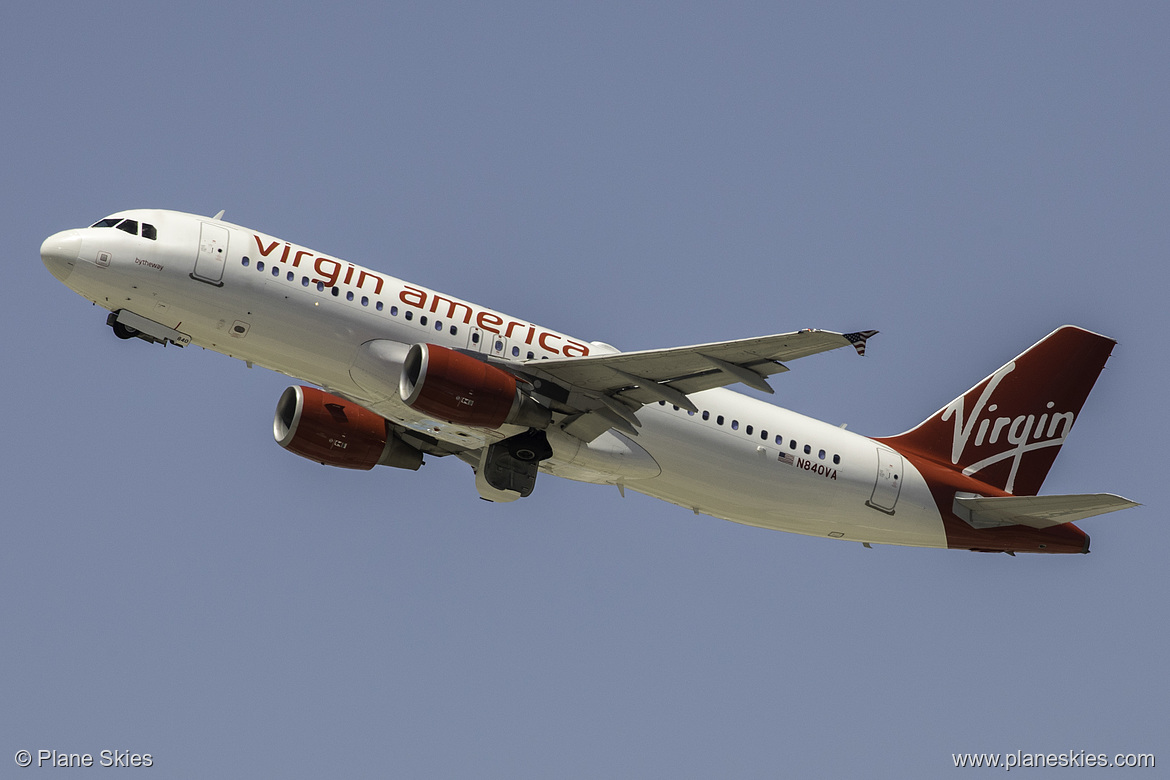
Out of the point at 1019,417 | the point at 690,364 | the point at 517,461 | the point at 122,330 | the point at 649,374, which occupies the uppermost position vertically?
the point at 1019,417

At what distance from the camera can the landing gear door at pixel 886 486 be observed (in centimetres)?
3744

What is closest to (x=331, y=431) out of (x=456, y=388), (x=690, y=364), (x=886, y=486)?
(x=456, y=388)

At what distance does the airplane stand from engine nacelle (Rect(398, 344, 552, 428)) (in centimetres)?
5

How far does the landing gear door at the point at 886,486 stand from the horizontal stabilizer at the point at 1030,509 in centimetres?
207

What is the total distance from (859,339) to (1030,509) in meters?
12.4

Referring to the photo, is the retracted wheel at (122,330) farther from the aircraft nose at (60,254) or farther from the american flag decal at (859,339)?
the american flag decal at (859,339)

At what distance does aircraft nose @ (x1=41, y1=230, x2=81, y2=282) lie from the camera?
3084 centimetres

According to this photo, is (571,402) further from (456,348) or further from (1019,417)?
(1019,417)

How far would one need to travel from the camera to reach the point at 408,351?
32.5m

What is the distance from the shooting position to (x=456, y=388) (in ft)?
103

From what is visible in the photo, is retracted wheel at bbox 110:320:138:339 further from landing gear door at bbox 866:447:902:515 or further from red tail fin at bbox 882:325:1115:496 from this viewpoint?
red tail fin at bbox 882:325:1115:496

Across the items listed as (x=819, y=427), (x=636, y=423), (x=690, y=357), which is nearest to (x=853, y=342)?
(x=690, y=357)

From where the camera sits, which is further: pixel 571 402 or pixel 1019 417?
pixel 1019 417

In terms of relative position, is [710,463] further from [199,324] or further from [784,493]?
[199,324]
